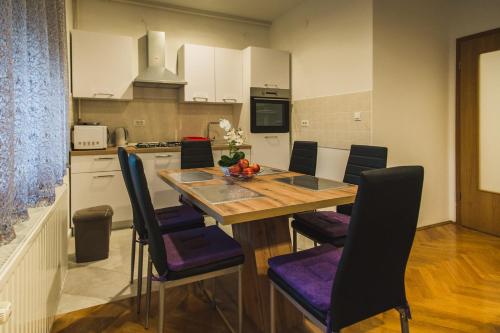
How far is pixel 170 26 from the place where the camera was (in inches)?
170

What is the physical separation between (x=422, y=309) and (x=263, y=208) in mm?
1337

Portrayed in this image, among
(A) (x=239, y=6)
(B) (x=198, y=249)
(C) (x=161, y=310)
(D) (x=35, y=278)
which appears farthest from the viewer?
(A) (x=239, y=6)

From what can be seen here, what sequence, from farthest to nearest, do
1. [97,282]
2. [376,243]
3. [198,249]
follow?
[97,282] → [198,249] → [376,243]

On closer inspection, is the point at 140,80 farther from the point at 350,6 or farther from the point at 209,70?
the point at 350,6

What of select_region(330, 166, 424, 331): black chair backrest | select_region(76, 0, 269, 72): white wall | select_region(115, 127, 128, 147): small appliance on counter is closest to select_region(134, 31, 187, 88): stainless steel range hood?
select_region(76, 0, 269, 72): white wall

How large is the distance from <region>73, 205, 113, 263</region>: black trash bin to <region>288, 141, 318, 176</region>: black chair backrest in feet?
5.92

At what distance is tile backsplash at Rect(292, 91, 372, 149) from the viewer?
10.7 feet

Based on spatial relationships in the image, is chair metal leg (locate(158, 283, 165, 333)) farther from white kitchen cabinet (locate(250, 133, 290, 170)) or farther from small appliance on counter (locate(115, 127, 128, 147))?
white kitchen cabinet (locate(250, 133, 290, 170))

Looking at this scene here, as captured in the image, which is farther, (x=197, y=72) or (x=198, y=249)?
(x=197, y=72)

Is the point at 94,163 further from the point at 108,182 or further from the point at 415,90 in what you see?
the point at 415,90

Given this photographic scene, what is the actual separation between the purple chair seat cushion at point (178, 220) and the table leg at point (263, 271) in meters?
0.48

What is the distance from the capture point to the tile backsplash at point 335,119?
3.26 meters

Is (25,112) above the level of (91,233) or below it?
above

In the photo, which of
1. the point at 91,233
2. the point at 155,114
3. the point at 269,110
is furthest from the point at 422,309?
the point at 155,114
